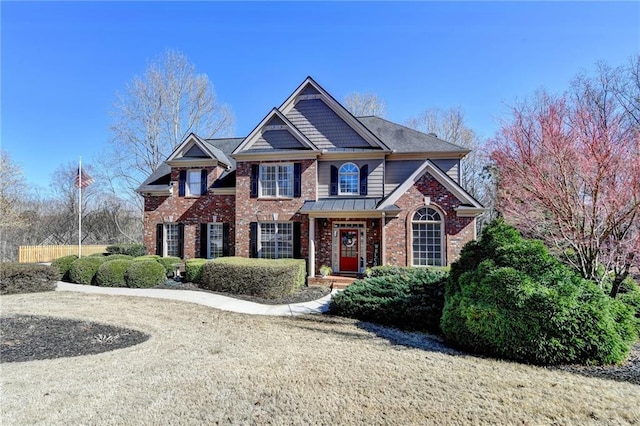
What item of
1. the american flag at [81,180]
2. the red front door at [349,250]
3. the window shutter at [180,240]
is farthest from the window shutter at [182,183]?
the red front door at [349,250]

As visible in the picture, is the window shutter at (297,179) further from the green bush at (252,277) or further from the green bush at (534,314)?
the green bush at (534,314)

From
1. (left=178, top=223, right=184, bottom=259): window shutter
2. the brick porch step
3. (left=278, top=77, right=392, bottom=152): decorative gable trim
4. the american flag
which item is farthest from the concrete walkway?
(left=278, top=77, right=392, bottom=152): decorative gable trim

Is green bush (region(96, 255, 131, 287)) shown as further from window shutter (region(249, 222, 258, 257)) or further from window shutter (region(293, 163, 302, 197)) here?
window shutter (region(293, 163, 302, 197))

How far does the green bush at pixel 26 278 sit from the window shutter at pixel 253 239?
25.4ft

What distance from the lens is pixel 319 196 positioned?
14.8 meters

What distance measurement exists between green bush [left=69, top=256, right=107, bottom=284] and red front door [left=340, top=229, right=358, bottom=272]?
36.5 ft

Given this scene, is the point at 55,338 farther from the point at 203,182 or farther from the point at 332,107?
the point at 332,107

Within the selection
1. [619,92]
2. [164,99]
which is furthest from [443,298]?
[164,99]

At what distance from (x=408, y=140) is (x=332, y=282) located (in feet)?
27.9

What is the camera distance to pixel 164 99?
26875 millimetres

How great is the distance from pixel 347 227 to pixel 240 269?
5468 mm

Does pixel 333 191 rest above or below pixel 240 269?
above

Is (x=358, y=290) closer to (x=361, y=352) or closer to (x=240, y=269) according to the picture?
(x=361, y=352)

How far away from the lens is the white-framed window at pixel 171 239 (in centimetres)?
1608
